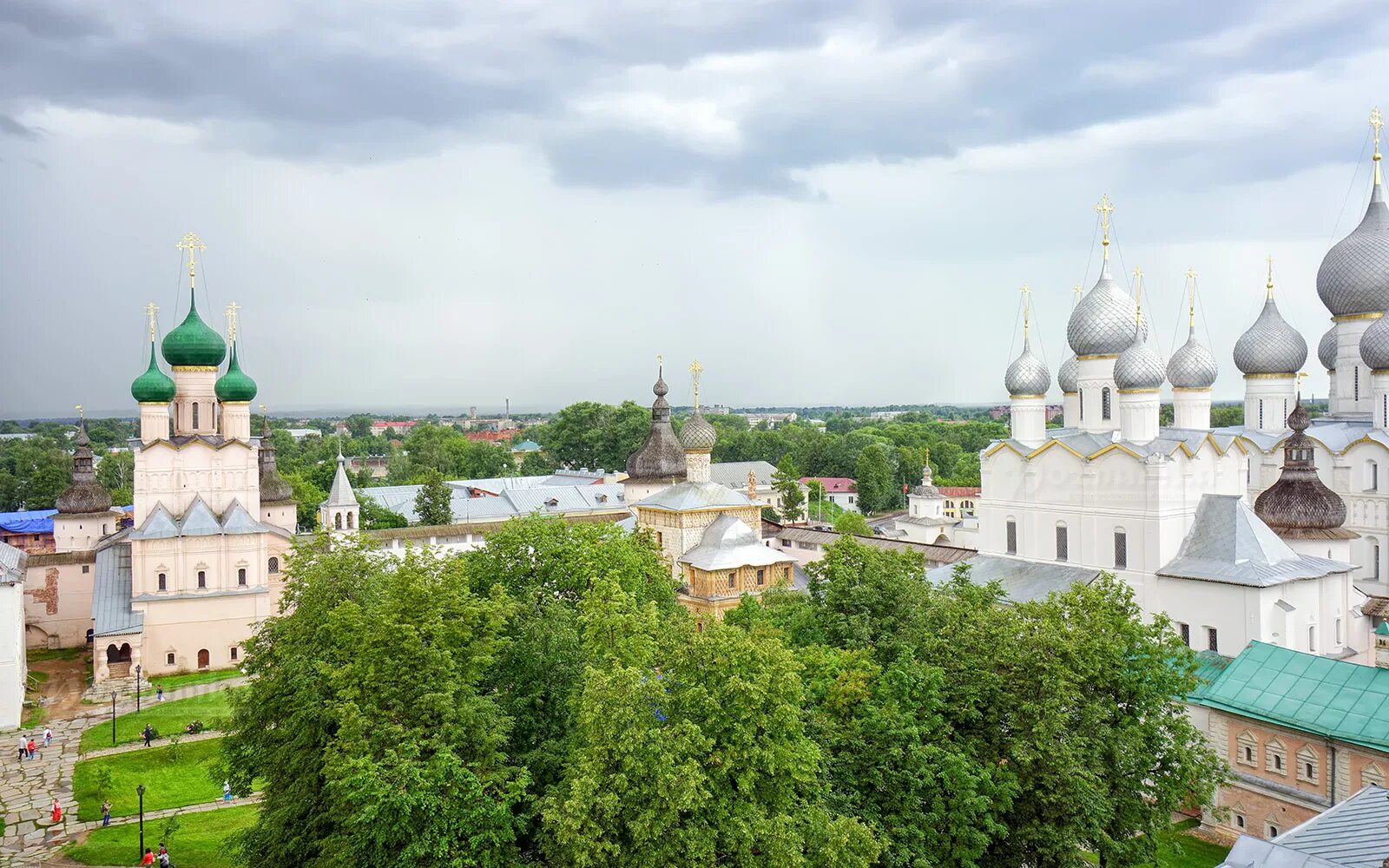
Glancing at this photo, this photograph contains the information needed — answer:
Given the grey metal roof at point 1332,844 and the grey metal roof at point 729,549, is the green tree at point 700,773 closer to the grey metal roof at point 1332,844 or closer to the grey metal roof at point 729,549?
the grey metal roof at point 1332,844

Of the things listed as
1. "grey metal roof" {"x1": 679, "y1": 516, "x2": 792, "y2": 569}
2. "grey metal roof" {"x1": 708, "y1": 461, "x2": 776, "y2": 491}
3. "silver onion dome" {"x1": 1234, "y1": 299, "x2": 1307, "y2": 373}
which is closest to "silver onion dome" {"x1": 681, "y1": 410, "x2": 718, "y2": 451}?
"grey metal roof" {"x1": 679, "y1": 516, "x2": 792, "y2": 569}

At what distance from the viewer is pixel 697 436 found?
28.5 m

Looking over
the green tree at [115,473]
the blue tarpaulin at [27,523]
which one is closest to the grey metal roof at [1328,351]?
the blue tarpaulin at [27,523]

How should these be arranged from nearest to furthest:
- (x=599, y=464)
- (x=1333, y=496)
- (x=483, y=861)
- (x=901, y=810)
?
(x=483, y=861), (x=901, y=810), (x=1333, y=496), (x=599, y=464)

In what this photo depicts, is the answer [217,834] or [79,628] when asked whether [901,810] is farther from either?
[79,628]

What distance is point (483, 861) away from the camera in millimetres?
11250

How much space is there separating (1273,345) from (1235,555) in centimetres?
1409

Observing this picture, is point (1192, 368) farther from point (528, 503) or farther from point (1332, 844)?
point (528, 503)

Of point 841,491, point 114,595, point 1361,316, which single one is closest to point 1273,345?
point 1361,316

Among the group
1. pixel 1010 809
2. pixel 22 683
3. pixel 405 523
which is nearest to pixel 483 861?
pixel 1010 809

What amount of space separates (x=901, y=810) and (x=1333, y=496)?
19150mm

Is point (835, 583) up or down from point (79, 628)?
up

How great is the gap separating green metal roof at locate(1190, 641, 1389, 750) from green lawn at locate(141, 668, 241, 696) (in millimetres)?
25294

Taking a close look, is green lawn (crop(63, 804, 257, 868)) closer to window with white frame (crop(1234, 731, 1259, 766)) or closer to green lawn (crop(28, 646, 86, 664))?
green lawn (crop(28, 646, 86, 664))
